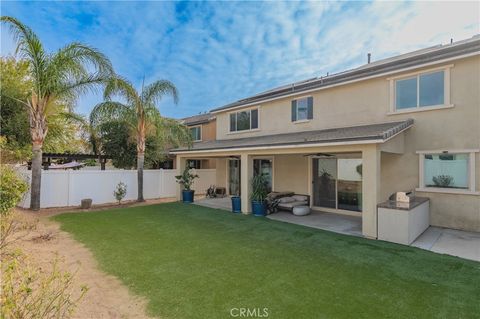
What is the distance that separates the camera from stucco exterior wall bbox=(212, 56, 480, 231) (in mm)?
8961

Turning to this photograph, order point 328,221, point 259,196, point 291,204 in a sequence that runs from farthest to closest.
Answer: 1. point 291,204
2. point 259,196
3. point 328,221

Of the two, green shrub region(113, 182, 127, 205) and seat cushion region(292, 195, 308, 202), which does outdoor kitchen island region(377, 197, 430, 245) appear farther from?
green shrub region(113, 182, 127, 205)

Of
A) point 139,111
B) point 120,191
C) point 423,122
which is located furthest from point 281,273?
point 139,111

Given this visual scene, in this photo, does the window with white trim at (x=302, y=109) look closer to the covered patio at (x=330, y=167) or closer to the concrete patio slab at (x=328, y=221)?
the covered patio at (x=330, y=167)

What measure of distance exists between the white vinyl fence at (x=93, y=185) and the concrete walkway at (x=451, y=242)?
14.9m

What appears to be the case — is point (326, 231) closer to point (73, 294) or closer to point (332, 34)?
point (73, 294)

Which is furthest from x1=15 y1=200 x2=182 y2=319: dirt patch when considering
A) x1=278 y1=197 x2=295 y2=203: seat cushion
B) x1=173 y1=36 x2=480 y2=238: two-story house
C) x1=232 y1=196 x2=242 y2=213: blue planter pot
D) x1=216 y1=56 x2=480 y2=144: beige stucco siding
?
x1=216 y1=56 x2=480 y2=144: beige stucco siding

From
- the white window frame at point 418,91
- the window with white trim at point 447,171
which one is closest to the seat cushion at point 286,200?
the window with white trim at point 447,171

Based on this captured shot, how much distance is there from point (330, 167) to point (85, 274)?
1080 centimetres

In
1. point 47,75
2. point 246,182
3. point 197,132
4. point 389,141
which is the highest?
point 47,75

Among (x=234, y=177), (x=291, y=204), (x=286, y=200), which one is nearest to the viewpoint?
(x=291, y=204)

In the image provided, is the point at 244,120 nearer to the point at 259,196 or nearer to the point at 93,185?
the point at 259,196

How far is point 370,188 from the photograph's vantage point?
8.32 m

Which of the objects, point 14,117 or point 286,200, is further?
point 14,117
